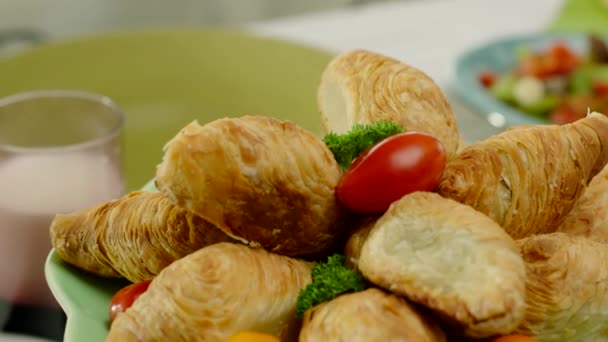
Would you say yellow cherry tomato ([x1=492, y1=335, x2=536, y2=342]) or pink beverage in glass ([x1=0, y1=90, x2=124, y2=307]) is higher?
yellow cherry tomato ([x1=492, y1=335, x2=536, y2=342])

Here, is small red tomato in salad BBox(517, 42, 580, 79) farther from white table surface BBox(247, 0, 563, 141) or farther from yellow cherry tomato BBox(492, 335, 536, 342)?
yellow cherry tomato BBox(492, 335, 536, 342)

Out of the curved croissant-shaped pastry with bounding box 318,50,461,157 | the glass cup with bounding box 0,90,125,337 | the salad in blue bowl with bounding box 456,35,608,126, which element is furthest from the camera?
the salad in blue bowl with bounding box 456,35,608,126

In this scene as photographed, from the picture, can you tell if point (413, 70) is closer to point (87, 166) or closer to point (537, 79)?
point (87, 166)

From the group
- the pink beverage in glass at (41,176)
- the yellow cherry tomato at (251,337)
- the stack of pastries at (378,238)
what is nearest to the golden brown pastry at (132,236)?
the stack of pastries at (378,238)

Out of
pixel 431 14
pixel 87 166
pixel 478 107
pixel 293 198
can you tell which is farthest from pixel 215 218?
pixel 431 14

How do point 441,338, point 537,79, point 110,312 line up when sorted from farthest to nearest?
point 537,79 < point 110,312 < point 441,338

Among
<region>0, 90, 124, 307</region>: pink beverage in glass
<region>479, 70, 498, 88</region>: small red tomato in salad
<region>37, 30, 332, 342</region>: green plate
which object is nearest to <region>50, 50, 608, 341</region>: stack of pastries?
<region>0, 90, 124, 307</region>: pink beverage in glass
